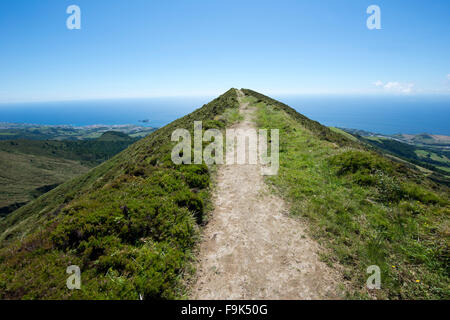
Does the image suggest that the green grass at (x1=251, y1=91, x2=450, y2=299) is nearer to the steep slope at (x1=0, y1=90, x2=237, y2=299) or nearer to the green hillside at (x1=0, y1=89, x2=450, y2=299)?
the green hillside at (x1=0, y1=89, x2=450, y2=299)

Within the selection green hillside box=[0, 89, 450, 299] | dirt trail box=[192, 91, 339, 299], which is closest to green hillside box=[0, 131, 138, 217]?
green hillside box=[0, 89, 450, 299]

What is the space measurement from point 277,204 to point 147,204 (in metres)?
6.06

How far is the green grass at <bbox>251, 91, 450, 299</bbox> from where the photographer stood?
17.3 feet

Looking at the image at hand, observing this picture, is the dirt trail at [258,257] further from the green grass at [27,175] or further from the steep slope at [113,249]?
the green grass at [27,175]

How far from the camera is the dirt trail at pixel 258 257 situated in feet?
17.2

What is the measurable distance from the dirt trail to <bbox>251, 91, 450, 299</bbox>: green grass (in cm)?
71

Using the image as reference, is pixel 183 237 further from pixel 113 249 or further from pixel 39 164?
pixel 39 164

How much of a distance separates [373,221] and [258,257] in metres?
4.95

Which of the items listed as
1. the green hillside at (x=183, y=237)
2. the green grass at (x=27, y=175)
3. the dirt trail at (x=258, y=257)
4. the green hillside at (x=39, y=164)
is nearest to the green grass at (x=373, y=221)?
the green hillside at (x=183, y=237)

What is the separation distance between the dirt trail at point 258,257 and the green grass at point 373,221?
2.34 ft

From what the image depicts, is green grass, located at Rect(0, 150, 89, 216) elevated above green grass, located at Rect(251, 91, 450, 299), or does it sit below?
below
